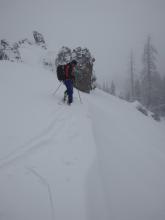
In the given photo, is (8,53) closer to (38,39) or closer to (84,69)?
(38,39)

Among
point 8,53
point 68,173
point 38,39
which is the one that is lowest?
point 68,173

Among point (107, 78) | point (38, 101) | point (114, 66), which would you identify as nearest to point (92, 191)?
point (38, 101)

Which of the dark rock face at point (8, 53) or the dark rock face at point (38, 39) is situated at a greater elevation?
the dark rock face at point (38, 39)

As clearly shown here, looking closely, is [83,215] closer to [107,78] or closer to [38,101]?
[38,101]

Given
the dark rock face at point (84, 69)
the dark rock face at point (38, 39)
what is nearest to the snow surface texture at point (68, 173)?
the dark rock face at point (84, 69)

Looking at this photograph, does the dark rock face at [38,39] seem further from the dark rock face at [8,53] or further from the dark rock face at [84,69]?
the dark rock face at [84,69]

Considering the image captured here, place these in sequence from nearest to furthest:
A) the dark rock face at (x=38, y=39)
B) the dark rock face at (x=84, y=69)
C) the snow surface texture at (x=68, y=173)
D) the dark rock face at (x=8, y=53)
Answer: the snow surface texture at (x=68, y=173) → the dark rock face at (x=84, y=69) → the dark rock face at (x=8, y=53) → the dark rock face at (x=38, y=39)

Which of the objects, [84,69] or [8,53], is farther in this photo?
[8,53]

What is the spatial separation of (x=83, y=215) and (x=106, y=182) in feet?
3.98

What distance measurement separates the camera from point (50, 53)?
27.1 meters

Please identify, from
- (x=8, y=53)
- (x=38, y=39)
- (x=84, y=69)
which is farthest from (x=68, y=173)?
(x=38, y=39)

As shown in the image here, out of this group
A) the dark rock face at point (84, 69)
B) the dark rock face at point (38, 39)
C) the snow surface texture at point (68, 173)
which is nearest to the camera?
the snow surface texture at point (68, 173)

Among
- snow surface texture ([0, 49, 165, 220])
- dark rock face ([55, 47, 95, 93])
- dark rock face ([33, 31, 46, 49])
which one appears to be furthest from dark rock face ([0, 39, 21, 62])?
snow surface texture ([0, 49, 165, 220])

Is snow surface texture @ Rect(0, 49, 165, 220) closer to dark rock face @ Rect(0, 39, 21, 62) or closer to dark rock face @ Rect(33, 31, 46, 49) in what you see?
dark rock face @ Rect(0, 39, 21, 62)
